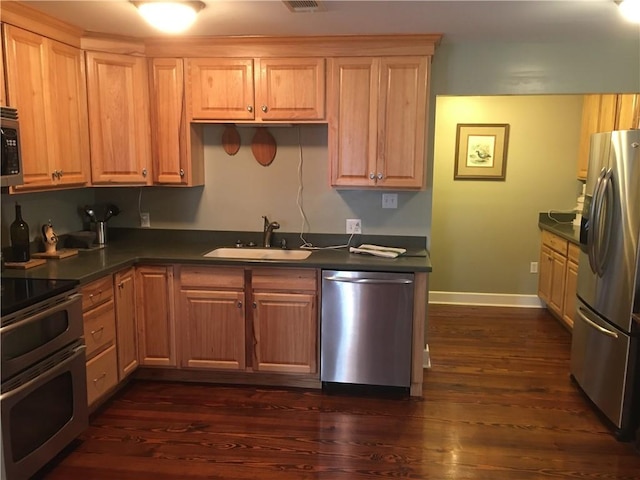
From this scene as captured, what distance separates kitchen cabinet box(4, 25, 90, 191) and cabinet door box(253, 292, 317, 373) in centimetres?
140

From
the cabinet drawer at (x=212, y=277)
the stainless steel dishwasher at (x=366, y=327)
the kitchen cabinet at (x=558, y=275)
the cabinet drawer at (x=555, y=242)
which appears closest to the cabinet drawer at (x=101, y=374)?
the cabinet drawer at (x=212, y=277)

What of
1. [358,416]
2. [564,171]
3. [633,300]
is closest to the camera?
[633,300]

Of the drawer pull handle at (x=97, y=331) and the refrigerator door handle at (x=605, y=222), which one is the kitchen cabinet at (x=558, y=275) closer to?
the refrigerator door handle at (x=605, y=222)

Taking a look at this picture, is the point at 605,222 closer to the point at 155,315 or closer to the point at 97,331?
the point at 155,315

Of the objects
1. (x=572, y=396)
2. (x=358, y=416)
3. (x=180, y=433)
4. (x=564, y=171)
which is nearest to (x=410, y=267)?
(x=358, y=416)

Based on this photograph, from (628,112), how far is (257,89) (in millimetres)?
2816

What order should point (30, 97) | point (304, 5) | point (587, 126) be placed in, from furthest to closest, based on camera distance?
1. point (587, 126)
2. point (30, 97)
3. point (304, 5)

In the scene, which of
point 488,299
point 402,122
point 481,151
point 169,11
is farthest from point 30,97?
point 488,299

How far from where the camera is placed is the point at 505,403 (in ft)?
10.8

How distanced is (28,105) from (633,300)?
3.38 m

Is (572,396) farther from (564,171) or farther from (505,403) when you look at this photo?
(564,171)

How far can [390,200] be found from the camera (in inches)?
146

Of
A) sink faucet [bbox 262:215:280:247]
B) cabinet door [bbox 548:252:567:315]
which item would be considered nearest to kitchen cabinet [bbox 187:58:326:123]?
sink faucet [bbox 262:215:280:247]

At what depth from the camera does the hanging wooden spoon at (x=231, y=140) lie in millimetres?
3756
